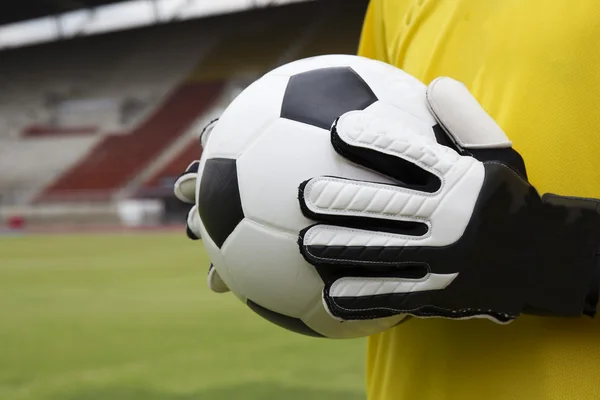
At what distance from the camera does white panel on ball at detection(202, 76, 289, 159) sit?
767 millimetres

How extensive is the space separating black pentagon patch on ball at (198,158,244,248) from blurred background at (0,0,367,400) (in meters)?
0.30

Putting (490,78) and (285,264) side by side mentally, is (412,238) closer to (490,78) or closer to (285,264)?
(285,264)

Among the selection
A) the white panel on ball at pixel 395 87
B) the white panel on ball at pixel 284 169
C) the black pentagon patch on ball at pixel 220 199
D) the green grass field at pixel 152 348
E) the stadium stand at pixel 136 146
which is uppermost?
the white panel on ball at pixel 395 87

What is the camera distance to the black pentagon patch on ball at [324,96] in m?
0.73

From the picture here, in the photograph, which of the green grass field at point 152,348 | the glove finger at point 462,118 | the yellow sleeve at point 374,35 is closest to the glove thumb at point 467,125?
the glove finger at point 462,118

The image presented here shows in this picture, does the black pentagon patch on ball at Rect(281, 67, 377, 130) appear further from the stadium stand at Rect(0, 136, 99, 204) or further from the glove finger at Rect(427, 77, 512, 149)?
the stadium stand at Rect(0, 136, 99, 204)

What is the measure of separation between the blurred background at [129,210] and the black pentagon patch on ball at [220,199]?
0.98ft

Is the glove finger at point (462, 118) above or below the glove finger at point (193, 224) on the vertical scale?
above

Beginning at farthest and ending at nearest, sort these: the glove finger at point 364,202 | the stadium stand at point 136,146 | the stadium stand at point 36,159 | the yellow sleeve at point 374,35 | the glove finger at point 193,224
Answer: the stadium stand at point 36,159, the stadium stand at point 136,146, the yellow sleeve at point 374,35, the glove finger at point 193,224, the glove finger at point 364,202

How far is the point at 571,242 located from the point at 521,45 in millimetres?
229

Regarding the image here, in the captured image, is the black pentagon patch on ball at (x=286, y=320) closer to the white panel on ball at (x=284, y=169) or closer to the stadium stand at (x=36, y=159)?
the white panel on ball at (x=284, y=169)

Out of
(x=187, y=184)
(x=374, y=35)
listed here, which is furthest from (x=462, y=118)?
(x=374, y=35)

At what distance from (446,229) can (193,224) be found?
0.37 metres

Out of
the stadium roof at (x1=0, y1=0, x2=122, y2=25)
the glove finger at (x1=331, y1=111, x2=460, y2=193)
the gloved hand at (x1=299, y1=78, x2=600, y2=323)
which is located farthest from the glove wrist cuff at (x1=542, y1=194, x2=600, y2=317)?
the stadium roof at (x1=0, y1=0, x2=122, y2=25)
